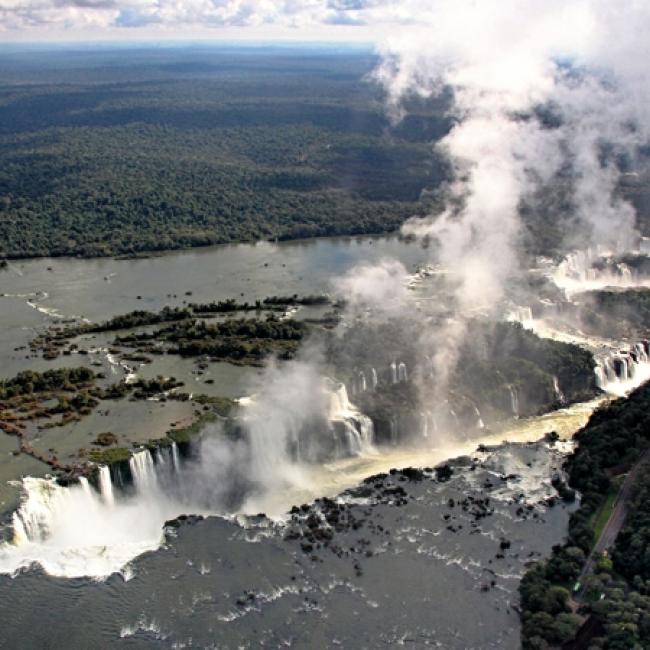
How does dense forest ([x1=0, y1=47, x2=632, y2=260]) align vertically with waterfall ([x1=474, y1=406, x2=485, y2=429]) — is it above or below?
above

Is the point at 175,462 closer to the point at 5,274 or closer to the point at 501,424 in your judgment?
the point at 501,424

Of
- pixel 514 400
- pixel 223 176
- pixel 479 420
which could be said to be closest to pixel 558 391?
pixel 514 400

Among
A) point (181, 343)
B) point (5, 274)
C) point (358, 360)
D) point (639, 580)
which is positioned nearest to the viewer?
point (639, 580)

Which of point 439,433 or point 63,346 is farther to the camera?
point 63,346

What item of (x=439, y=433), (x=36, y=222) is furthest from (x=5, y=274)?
(x=439, y=433)

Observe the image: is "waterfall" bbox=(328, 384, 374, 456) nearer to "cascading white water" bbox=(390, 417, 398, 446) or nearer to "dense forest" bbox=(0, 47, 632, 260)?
"cascading white water" bbox=(390, 417, 398, 446)

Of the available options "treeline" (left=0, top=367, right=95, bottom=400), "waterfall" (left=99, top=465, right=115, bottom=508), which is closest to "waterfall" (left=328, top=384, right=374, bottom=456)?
"waterfall" (left=99, top=465, right=115, bottom=508)

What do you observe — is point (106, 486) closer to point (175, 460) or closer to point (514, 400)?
point (175, 460)
